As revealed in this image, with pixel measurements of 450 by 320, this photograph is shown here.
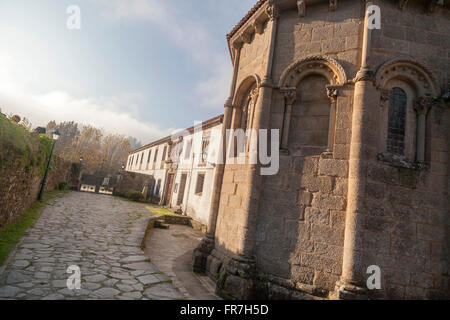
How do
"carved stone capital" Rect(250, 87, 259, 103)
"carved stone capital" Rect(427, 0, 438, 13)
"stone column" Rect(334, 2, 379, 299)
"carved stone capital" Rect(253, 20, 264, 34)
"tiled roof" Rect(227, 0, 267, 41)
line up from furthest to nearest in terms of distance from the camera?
1. "carved stone capital" Rect(253, 20, 264, 34)
2. "tiled roof" Rect(227, 0, 267, 41)
3. "carved stone capital" Rect(250, 87, 259, 103)
4. "carved stone capital" Rect(427, 0, 438, 13)
5. "stone column" Rect(334, 2, 379, 299)

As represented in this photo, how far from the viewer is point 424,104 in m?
4.56

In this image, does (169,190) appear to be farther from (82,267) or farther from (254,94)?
(82,267)

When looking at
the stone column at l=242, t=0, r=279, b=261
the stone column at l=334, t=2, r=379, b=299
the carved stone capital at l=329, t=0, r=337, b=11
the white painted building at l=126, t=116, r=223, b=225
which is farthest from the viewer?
the white painted building at l=126, t=116, r=223, b=225

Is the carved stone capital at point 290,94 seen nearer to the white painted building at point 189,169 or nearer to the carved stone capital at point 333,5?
the carved stone capital at point 333,5

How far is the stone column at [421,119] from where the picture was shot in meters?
4.49

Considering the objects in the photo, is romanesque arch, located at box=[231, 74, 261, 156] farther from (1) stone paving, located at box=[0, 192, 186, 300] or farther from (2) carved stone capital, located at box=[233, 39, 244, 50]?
(1) stone paving, located at box=[0, 192, 186, 300]

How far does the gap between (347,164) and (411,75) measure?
2426 millimetres

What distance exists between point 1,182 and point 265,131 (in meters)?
5.82

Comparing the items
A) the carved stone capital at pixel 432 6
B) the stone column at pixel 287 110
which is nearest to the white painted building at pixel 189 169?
the stone column at pixel 287 110

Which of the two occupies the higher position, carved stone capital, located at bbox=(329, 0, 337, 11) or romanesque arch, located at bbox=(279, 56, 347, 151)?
carved stone capital, located at bbox=(329, 0, 337, 11)

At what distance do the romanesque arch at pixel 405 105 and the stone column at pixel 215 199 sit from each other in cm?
360

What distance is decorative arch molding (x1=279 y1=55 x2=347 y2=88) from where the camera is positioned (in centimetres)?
470

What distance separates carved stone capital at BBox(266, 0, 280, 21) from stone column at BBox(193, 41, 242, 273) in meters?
1.53

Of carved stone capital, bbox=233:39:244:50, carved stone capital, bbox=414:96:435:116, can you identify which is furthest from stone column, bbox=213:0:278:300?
carved stone capital, bbox=414:96:435:116
